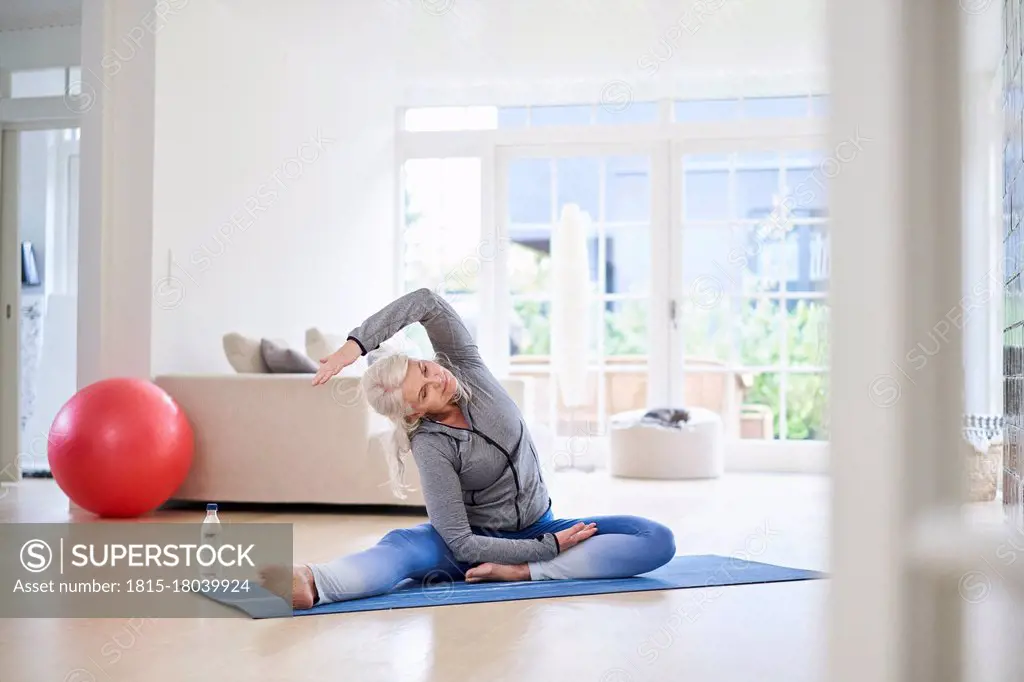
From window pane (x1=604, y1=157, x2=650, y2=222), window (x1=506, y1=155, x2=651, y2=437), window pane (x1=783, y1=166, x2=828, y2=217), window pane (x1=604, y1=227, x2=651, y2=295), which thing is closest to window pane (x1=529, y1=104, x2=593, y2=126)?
window (x1=506, y1=155, x2=651, y2=437)

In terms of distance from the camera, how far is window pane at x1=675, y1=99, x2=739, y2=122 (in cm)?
677

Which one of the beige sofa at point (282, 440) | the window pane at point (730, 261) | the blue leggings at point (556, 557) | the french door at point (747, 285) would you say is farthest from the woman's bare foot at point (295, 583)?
the window pane at point (730, 261)

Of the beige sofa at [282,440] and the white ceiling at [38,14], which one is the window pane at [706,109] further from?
the white ceiling at [38,14]

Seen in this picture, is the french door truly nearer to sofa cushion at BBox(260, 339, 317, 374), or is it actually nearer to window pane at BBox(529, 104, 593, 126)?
window pane at BBox(529, 104, 593, 126)

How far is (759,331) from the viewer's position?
6602 millimetres

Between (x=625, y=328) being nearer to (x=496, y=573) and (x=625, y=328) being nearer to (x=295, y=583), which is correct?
(x=496, y=573)

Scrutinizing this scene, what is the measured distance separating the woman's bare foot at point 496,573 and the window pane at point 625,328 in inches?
159

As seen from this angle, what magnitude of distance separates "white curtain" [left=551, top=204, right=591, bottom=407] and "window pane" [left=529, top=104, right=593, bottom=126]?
675mm

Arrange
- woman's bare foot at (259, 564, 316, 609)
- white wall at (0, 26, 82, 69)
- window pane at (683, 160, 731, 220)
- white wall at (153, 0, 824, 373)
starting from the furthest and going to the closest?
window pane at (683, 160, 731, 220) < white wall at (0, 26, 82, 69) < white wall at (153, 0, 824, 373) < woman's bare foot at (259, 564, 316, 609)

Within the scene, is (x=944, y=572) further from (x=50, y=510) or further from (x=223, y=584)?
(x=50, y=510)

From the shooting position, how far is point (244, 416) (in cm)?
445

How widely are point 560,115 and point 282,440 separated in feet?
11.6

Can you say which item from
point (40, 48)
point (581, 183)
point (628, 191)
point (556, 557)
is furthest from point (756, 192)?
point (40, 48)

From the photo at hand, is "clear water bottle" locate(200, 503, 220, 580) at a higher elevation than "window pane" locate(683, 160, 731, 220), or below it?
below
